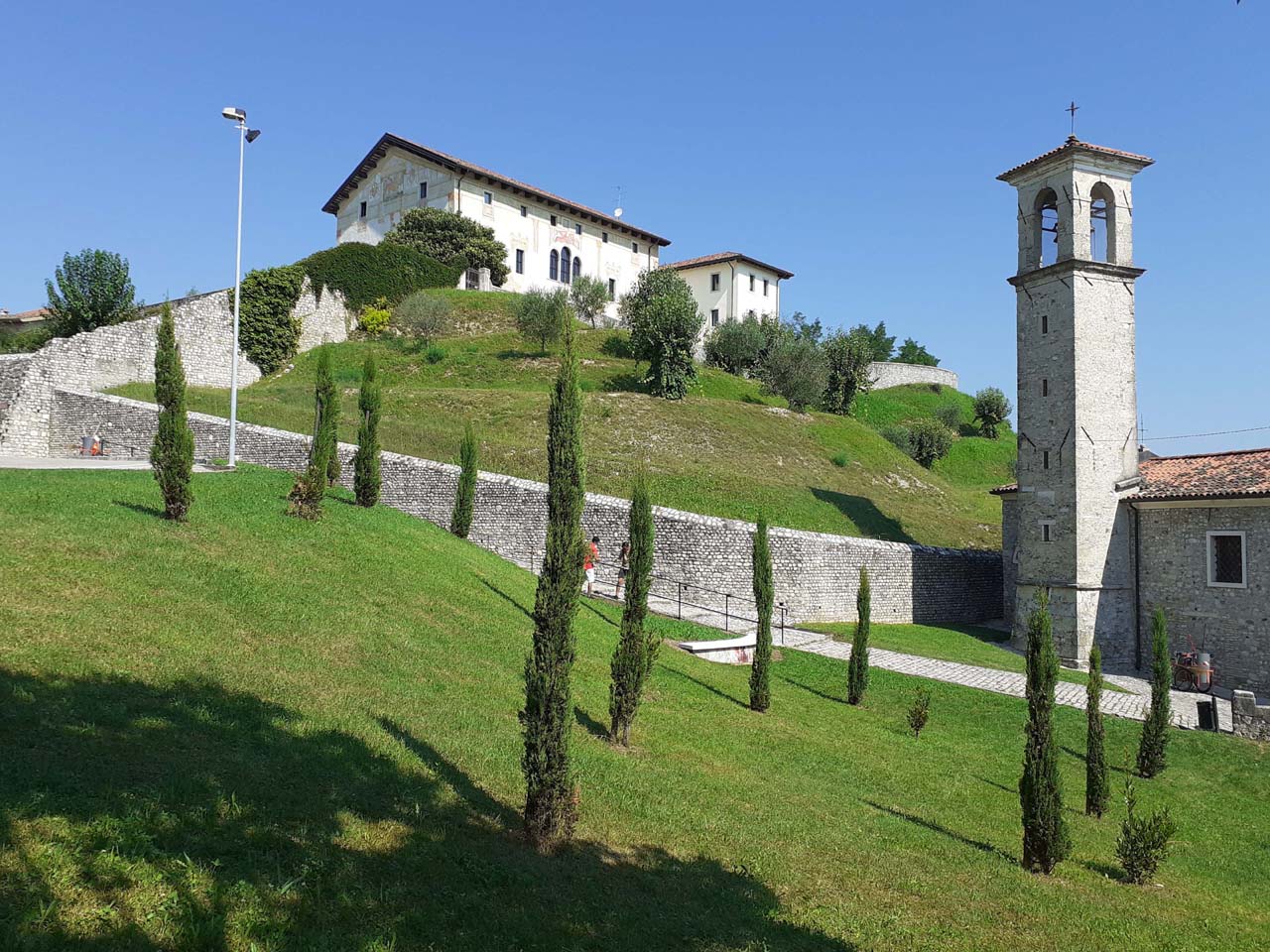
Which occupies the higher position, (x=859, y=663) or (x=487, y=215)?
(x=487, y=215)

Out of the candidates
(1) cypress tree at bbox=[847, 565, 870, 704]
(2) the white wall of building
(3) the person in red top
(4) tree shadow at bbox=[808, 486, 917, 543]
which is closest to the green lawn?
(1) cypress tree at bbox=[847, 565, 870, 704]

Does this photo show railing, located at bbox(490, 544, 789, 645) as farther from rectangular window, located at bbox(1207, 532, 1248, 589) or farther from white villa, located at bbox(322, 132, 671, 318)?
white villa, located at bbox(322, 132, 671, 318)

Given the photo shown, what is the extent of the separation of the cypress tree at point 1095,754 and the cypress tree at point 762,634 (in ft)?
17.2

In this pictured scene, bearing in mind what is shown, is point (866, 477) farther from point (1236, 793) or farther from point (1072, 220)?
point (1236, 793)

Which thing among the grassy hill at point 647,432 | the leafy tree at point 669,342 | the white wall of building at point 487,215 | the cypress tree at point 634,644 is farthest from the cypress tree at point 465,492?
the white wall of building at point 487,215

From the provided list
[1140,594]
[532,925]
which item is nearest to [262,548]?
[532,925]

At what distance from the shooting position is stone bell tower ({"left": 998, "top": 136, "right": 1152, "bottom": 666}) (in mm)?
24766

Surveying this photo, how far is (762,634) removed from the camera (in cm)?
1563

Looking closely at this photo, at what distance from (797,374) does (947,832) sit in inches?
1540

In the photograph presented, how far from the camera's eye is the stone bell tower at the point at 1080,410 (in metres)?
24.8

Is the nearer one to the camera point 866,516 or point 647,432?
point 866,516

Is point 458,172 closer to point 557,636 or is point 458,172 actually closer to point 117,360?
point 117,360

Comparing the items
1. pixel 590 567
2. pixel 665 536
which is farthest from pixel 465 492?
pixel 665 536

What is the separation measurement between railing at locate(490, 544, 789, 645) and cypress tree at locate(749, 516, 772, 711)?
717 centimetres
